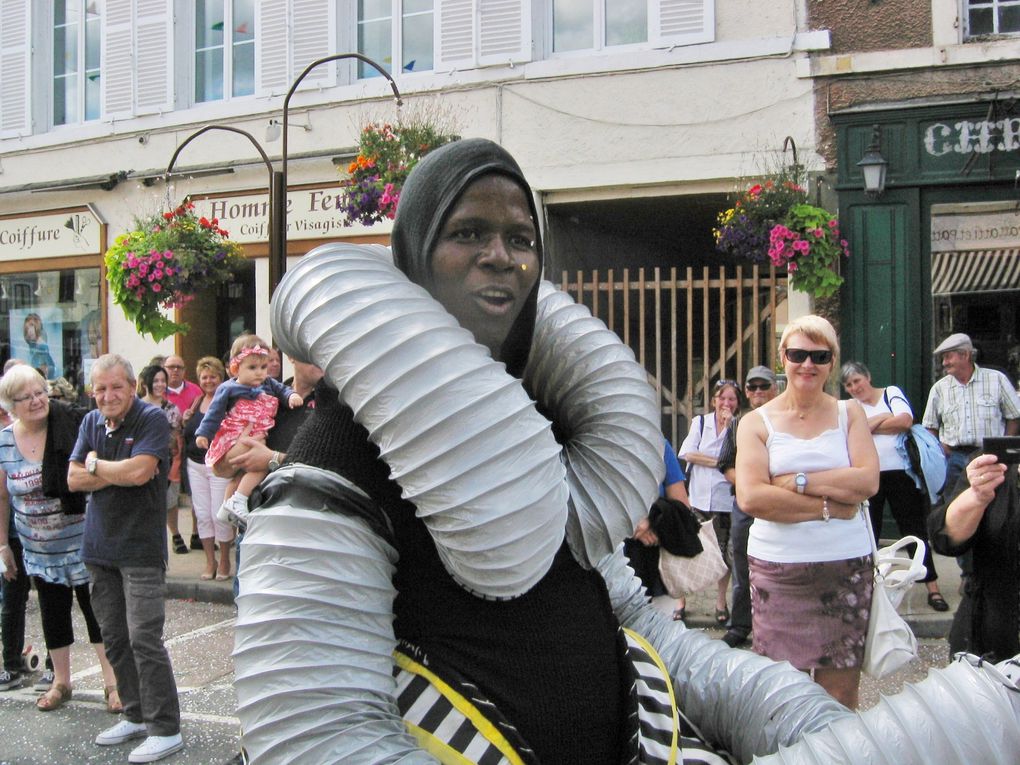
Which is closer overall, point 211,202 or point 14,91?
point 211,202

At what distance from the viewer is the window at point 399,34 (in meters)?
11.3

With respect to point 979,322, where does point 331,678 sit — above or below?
below

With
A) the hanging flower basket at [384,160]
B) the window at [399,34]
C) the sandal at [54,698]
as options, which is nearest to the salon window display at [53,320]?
the window at [399,34]

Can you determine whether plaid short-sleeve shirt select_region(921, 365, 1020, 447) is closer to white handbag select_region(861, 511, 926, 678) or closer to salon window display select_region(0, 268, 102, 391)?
white handbag select_region(861, 511, 926, 678)

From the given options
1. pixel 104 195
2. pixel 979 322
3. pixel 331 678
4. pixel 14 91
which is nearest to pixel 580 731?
pixel 331 678

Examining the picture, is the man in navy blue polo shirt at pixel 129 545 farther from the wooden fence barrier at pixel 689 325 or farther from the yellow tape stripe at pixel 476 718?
the wooden fence barrier at pixel 689 325

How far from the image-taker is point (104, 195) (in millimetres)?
12773

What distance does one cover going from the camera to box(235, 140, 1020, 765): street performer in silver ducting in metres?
1.13

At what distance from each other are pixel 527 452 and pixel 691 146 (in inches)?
371

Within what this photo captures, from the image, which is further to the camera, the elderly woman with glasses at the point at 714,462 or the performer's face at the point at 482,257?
the elderly woman with glasses at the point at 714,462

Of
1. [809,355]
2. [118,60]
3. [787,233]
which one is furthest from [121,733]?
[118,60]

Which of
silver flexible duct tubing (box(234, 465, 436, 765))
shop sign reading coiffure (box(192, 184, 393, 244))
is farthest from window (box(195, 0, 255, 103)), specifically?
silver flexible duct tubing (box(234, 465, 436, 765))

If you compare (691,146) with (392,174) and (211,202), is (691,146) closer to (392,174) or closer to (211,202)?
(392,174)

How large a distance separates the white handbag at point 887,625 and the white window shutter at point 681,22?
7428mm
